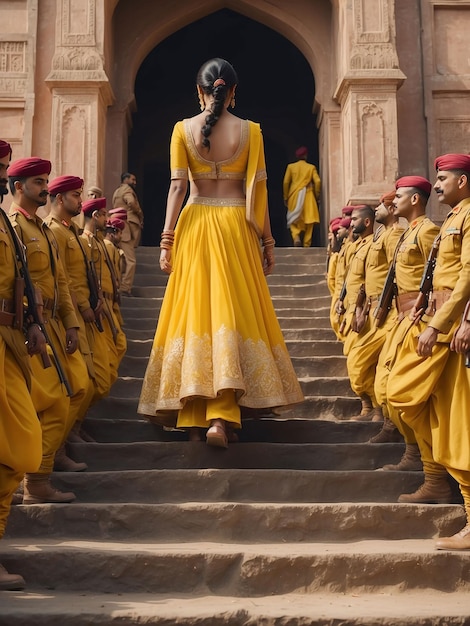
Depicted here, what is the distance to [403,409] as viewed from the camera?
5.62 metres

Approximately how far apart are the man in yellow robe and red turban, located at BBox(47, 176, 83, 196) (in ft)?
29.0

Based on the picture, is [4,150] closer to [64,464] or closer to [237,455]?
[64,464]

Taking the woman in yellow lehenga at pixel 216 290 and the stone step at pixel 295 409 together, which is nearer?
the woman in yellow lehenga at pixel 216 290

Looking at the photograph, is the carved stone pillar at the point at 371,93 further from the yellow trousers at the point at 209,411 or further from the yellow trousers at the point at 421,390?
the yellow trousers at the point at 421,390

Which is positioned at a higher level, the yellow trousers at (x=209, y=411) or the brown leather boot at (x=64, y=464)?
the yellow trousers at (x=209, y=411)

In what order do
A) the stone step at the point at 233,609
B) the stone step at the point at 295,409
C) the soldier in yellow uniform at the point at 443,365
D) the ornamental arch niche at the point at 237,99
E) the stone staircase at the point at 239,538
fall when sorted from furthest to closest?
1. the ornamental arch niche at the point at 237,99
2. the stone step at the point at 295,409
3. the soldier in yellow uniform at the point at 443,365
4. the stone staircase at the point at 239,538
5. the stone step at the point at 233,609

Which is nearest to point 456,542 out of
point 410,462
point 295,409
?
point 410,462

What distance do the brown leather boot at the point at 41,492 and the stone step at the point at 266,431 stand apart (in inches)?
44.1

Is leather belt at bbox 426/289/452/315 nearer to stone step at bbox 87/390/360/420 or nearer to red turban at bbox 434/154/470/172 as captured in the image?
red turban at bbox 434/154/470/172

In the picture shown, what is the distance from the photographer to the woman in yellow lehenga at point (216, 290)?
6.12m

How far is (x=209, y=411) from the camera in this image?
238 inches

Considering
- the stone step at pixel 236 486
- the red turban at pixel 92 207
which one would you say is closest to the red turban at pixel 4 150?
the stone step at pixel 236 486

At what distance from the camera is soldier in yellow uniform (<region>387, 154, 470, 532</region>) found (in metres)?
5.30

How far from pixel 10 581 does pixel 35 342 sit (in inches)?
50.3
